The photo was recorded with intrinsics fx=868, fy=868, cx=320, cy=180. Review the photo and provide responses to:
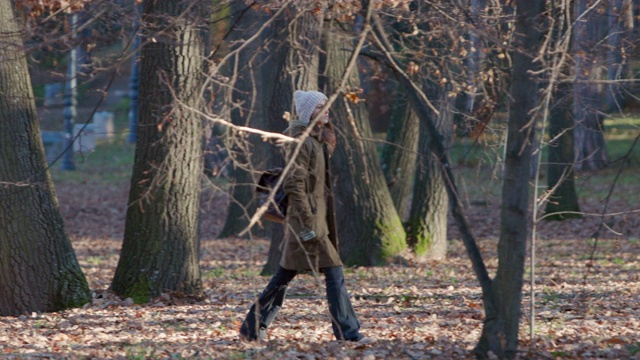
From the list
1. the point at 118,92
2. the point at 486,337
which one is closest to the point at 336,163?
the point at 486,337

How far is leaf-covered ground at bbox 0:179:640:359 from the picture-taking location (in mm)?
6633

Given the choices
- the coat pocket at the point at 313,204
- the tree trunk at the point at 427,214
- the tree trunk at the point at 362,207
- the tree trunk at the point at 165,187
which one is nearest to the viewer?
the coat pocket at the point at 313,204

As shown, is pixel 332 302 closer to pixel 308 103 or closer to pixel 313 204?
pixel 313 204

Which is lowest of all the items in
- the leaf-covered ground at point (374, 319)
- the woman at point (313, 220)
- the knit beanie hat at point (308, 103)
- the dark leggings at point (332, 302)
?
the leaf-covered ground at point (374, 319)

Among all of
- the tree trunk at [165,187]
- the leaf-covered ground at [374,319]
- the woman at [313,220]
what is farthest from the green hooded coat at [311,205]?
the tree trunk at [165,187]

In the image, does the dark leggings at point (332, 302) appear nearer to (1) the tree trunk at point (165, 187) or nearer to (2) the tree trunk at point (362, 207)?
(1) the tree trunk at point (165, 187)

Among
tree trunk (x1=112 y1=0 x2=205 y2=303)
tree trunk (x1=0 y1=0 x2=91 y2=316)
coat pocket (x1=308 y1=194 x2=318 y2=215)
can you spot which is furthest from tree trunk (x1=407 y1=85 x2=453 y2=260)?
coat pocket (x1=308 y1=194 x2=318 y2=215)

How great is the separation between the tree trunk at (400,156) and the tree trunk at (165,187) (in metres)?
5.50

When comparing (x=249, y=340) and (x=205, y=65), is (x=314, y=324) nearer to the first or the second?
(x=249, y=340)

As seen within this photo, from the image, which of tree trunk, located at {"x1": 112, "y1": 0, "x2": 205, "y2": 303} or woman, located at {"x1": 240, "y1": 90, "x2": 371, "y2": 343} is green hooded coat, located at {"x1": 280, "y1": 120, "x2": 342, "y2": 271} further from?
tree trunk, located at {"x1": 112, "y1": 0, "x2": 205, "y2": 303}

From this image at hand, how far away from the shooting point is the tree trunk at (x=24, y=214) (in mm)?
8664

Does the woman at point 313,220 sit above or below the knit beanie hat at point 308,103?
below

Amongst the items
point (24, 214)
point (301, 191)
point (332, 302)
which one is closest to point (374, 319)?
point (332, 302)

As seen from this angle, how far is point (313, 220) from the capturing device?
6.49m
